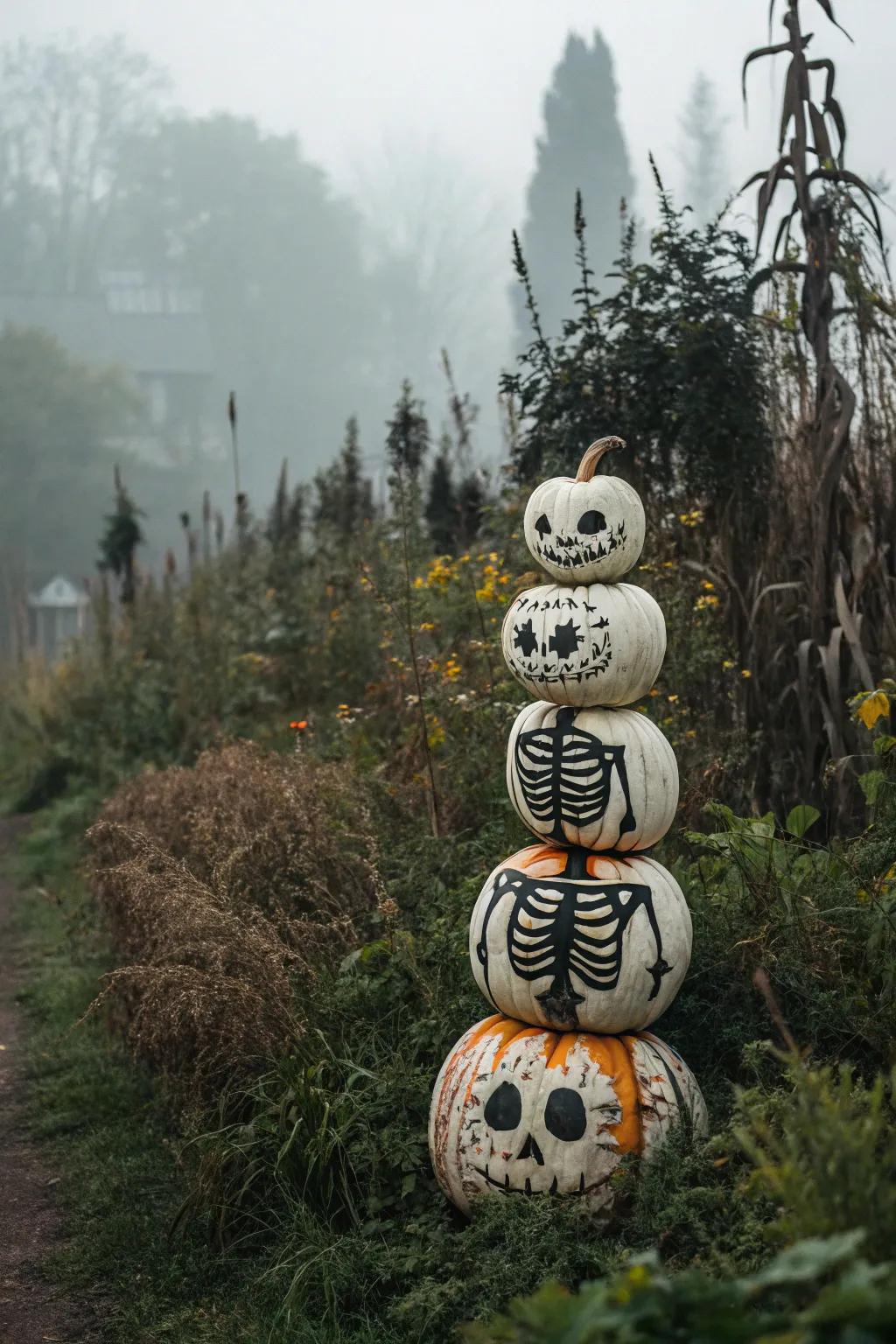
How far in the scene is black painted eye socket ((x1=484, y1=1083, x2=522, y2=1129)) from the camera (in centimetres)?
311

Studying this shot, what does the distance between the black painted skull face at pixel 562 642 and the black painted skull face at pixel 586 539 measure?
0.34 ft

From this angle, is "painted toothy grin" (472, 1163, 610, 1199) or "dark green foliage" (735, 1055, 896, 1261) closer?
"dark green foliage" (735, 1055, 896, 1261)

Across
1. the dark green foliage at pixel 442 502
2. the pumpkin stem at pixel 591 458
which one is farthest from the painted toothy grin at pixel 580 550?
the dark green foliage at pixel 442 502

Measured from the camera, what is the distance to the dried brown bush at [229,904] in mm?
3756

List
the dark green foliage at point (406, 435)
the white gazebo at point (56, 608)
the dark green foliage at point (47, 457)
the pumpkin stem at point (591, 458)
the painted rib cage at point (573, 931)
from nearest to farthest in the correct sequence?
the painted rib cage at point (573, 931) → the pumpkin stem at point (591, 458) → the dark green foliage at point (406, 435) → the white gazebo at point (56, 608) → the dark green foliage at point (47, 457)

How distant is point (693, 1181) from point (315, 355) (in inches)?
2423

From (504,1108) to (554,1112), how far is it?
125mm

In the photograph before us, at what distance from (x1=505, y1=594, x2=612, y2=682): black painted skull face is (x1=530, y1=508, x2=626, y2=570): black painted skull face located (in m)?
0.11

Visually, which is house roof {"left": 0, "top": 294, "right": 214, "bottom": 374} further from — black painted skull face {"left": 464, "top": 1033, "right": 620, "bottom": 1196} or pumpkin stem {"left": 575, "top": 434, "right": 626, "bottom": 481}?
black painted skull face {"left": 464, "top": 1033, "right": 620, "bottom": 1196}

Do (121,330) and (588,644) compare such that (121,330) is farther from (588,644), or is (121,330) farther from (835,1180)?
(835,1180)

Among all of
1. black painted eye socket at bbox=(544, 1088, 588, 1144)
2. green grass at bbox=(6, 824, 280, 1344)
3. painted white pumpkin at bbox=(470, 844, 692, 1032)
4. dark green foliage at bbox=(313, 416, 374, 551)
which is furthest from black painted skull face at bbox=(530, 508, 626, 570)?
dark green foliage at bbox=(313, 416, 374, 551)

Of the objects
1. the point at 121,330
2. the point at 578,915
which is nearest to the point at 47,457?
the point at 121,330

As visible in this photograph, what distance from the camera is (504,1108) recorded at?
313 cm

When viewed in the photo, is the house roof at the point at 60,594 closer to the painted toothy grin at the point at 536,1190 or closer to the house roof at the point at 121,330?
the house roof at the point at 121,330
